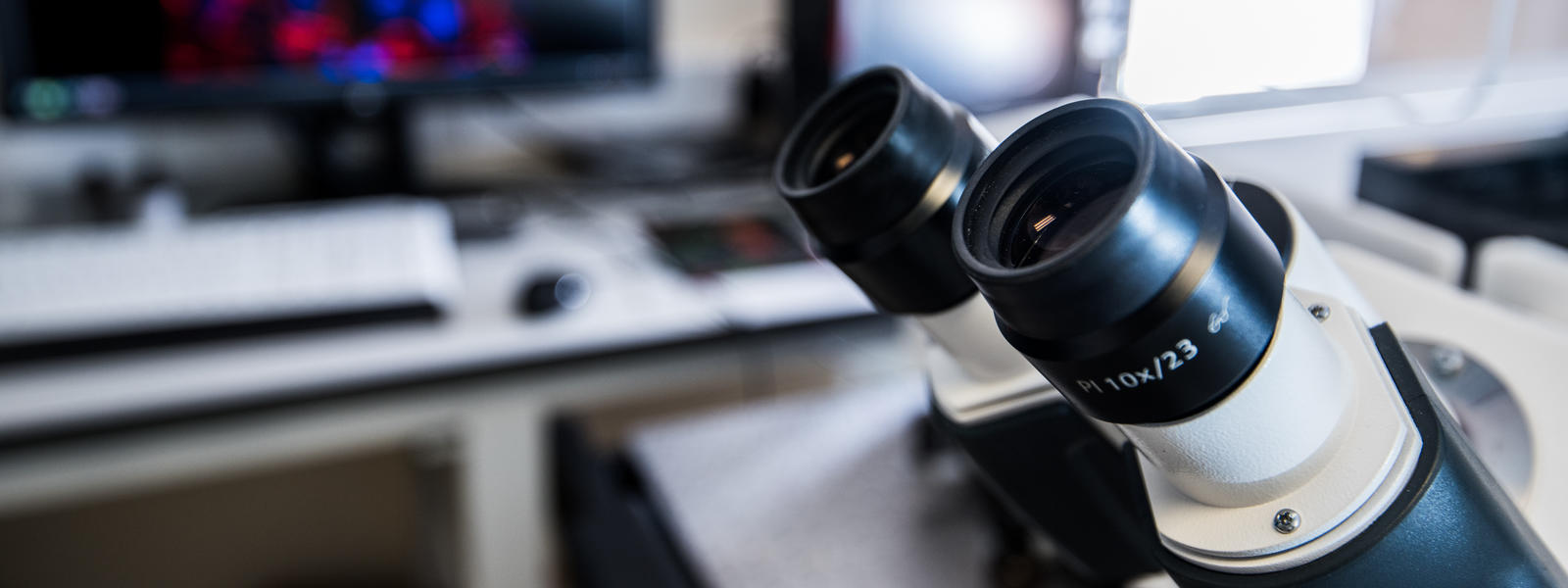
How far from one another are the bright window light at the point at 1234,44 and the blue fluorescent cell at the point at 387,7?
878 mm

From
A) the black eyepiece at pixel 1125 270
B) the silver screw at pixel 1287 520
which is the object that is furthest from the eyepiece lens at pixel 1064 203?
the silver screw at pixel 1287 520

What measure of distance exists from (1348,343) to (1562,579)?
11 cm

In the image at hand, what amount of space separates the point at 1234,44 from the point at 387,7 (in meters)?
1.02

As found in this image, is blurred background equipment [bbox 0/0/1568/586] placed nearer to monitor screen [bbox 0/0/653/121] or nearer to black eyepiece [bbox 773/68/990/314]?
monitor screen [bbox 0/0/653/121]

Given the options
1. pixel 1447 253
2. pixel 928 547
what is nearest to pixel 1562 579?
pixel 1447 253

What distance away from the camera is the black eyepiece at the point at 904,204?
0.43 metres

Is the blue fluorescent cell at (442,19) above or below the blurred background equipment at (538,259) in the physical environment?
above

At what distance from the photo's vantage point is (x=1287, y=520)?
37 centimetres

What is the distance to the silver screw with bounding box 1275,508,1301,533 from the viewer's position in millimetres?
367

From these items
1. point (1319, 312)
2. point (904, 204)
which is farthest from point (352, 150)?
point (1319, 312)

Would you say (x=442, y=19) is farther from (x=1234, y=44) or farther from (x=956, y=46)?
(x=1234, y=44)

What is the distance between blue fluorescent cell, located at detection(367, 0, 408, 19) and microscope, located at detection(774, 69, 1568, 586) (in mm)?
1040

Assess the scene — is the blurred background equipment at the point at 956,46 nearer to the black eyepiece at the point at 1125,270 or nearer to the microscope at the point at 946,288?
the microscope at the point at 946,288

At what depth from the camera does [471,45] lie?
4.67ft
